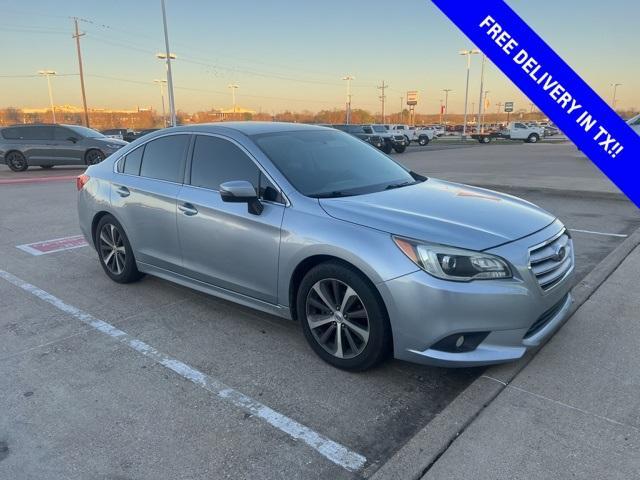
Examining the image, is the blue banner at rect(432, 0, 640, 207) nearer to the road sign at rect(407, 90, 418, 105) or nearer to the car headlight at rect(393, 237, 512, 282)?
the car headlight at rect(393, 237, 512, 282)

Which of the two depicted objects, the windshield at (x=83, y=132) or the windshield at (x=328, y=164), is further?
the windshield at (x=83, y=132)

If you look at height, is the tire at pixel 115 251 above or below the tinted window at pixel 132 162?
below

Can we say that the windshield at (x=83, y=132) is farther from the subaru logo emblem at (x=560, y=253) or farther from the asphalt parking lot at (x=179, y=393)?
the subaru logo emblem at (x=560, y=253)

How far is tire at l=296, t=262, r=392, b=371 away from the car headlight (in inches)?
15.3

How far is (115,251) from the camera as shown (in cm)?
523

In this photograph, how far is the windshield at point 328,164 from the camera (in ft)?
12.5

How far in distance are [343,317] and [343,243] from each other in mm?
512

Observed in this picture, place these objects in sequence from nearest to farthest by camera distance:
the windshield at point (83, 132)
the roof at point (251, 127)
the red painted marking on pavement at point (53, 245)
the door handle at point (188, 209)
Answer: the door handle at point (188, 209), the roof at point (251, 127), the red painted marking on pavement at point (53, 245), the windshield at point (83, 132)

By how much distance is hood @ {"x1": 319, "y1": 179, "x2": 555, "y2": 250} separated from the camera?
308 cm

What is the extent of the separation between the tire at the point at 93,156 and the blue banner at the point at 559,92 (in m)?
17.5

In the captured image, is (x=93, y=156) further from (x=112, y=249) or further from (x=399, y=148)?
(x=399, y=148)

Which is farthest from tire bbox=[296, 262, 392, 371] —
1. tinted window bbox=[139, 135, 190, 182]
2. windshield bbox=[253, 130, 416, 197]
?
tinted window bbox=[139, 135, 190, 182]

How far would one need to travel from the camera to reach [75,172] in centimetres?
1791

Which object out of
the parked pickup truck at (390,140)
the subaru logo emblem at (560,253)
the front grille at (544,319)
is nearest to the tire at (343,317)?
the front grille at (544,319)
